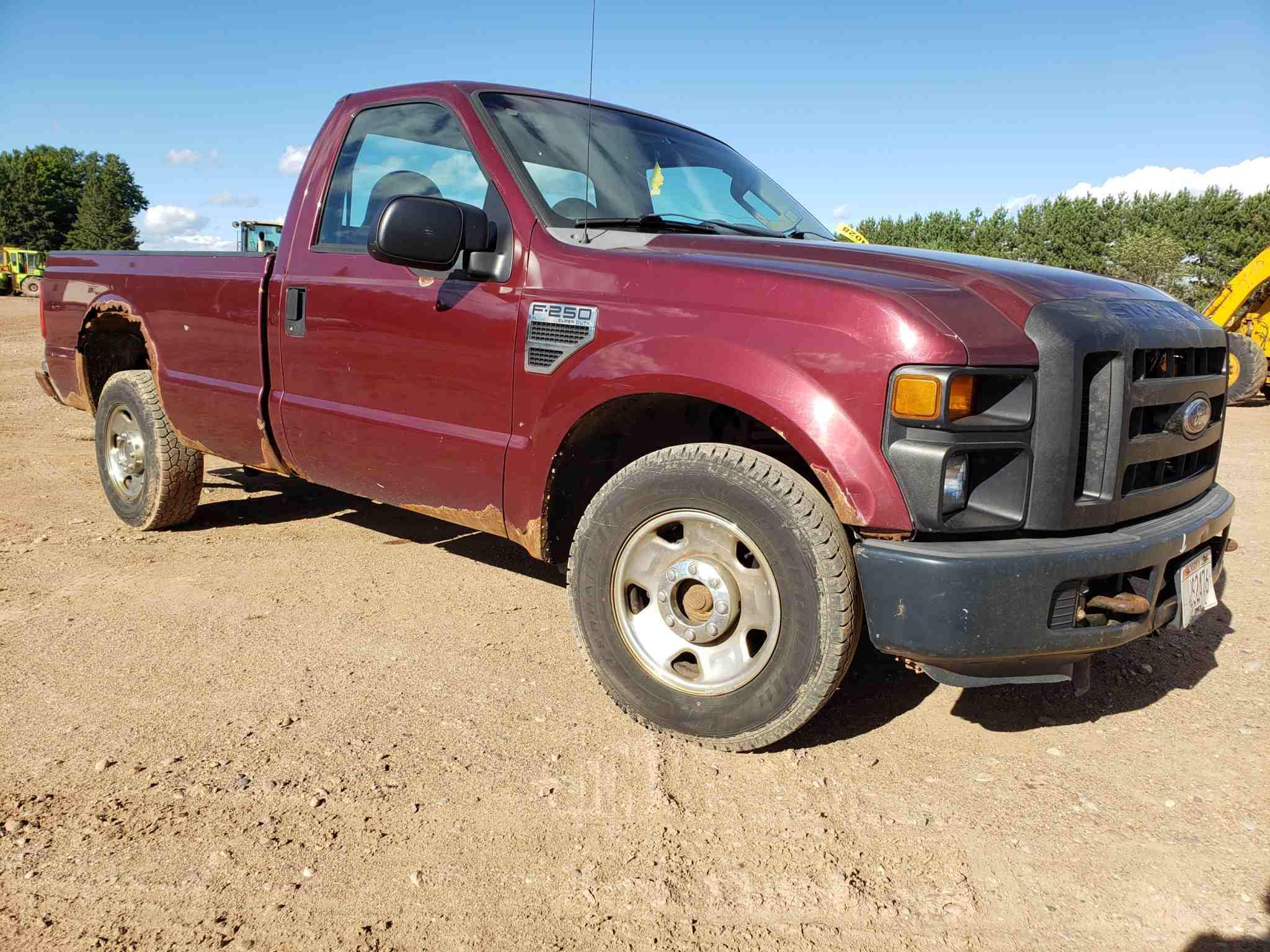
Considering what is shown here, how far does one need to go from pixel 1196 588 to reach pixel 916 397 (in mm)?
1232

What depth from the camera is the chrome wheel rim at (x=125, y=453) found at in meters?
5.06

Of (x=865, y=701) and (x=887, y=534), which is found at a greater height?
(x=887, y=534)

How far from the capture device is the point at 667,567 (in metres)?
2.81

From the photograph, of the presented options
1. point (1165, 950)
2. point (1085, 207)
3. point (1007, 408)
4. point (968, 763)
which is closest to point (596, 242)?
point (1007, 408)

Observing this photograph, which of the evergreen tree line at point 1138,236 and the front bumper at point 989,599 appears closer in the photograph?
the front bumper at point 989,599

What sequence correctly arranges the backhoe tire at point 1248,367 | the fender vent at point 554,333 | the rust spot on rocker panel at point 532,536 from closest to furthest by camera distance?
the fender vent at point 554,333 < the rust spot on rocker panel at point 532,536 < the backhoe tire at point 1248,367

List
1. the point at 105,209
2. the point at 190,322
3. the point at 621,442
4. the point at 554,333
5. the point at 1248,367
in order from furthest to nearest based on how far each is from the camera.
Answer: the point at 105,209 → the point at 1248,367 → the point at 190,322 → the point at 621,442 → the point at 554,333

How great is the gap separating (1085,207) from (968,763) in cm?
6498

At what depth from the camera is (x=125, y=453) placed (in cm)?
520

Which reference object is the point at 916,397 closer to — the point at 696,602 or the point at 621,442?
the point at 696,602

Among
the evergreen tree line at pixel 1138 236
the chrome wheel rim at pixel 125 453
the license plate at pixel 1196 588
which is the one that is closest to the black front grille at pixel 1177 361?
the license plate at pixel 1196 588

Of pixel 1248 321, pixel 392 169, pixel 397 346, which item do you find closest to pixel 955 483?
pixel 397 346

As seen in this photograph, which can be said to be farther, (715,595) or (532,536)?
(532,536)

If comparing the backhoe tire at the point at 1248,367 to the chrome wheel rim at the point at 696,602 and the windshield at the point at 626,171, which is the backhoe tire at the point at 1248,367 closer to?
the windshield at the point at 626,171
